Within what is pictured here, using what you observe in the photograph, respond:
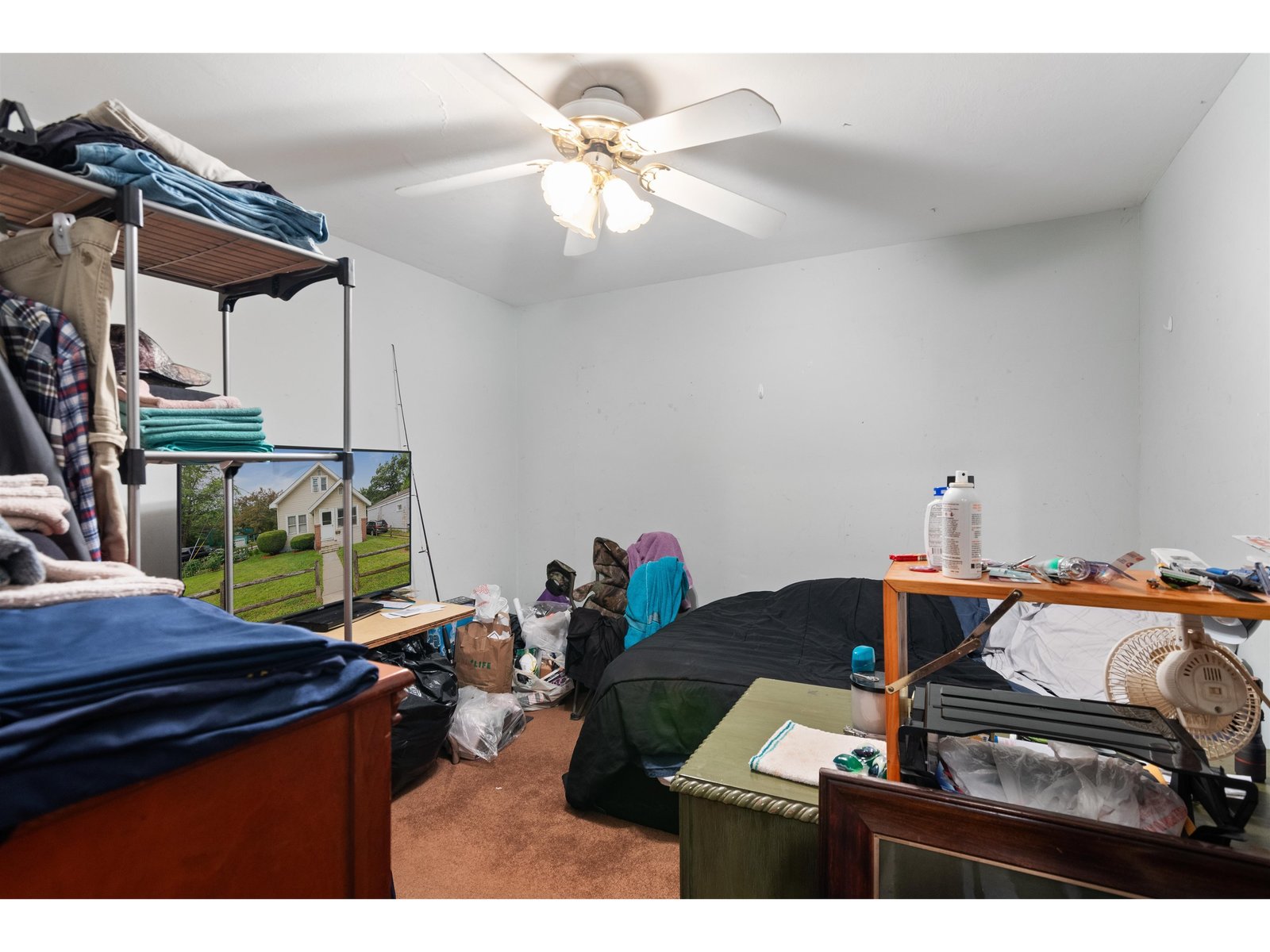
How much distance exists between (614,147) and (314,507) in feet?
6.11

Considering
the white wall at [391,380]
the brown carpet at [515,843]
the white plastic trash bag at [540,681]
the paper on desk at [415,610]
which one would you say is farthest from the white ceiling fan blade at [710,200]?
the white plastic trash bag at [540,681]

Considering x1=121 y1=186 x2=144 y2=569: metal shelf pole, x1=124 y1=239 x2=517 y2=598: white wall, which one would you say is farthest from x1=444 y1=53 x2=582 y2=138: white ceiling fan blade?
x1=124 y1=239 x2=517 y2=598: white wall

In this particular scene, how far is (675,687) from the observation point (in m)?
2.16

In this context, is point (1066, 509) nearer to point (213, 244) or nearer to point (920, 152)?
point (920, 152)

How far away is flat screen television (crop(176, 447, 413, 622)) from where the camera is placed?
7.30ft

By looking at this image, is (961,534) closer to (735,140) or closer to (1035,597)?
(1035,597)

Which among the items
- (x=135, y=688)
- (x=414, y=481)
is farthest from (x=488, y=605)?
(x=135, y=688)

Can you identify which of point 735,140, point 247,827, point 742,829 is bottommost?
point 742,829

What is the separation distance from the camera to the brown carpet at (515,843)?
1.85 m

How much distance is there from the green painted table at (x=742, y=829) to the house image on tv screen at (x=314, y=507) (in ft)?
6.09

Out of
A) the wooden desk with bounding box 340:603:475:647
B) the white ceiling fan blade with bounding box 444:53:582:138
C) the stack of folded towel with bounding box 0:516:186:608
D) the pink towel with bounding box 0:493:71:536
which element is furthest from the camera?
the wooden desk with bounding box 340:603:475:647

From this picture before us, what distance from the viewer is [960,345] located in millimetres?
3143

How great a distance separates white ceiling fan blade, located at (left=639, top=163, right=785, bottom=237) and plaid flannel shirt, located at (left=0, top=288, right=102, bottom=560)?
5.10ft

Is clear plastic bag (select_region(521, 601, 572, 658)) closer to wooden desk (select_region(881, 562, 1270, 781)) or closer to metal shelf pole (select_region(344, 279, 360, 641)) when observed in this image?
metal shelf pole (select_region(344, 279, 360, 641))
